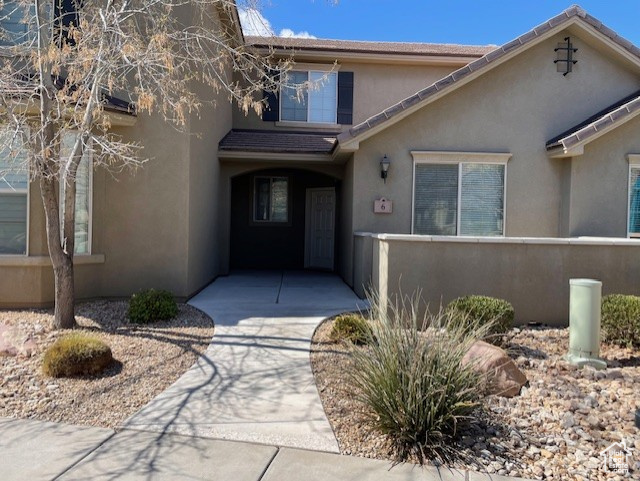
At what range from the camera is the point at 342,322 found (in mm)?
7289

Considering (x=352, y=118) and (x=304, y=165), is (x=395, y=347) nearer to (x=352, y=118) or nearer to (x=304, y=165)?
(x=304, y=165)

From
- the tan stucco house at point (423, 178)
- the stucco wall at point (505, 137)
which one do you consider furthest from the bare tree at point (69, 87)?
the stucco wall at point (505, 137)

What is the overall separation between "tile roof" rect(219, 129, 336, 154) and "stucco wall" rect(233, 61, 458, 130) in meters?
1.07

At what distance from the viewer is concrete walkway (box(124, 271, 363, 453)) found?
4633 millimetres

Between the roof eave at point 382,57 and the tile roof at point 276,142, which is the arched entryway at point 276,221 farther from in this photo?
the roof eave at point 382,57

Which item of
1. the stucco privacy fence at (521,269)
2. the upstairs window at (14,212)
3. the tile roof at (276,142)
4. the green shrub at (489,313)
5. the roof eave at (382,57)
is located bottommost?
the green shrub at (489,313)

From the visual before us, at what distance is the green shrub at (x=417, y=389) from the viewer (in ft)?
14.0

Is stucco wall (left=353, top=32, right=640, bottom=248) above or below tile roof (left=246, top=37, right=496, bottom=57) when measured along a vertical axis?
below

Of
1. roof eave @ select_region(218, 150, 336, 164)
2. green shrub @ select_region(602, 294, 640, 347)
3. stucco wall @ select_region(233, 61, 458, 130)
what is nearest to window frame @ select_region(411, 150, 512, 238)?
roof eave @ select_region(218, 150, 336, 164)

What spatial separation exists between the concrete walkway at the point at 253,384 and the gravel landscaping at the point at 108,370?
0.24m

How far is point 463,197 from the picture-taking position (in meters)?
11.2

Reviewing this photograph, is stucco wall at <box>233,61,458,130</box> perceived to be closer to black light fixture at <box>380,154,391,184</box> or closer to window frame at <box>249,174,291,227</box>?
window frame at <box>249,174,291,227</box>

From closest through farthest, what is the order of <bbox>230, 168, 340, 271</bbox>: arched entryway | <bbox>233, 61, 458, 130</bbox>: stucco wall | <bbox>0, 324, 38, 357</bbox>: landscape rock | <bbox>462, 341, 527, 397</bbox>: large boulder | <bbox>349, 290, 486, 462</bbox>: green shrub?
1. <bbox>349, 290, 486, 462</bbox>: green shrub
2. <bbox>462, 341, 527, 397</bbox>: large boulder
3. <bbox>0, 324, 38, 357</bbox>: landscape rock
4. <bbox>233, 61, 458, 130</bbox>: stucco wall
5. <bbox>230, 168, 340, 271</bbox>: arched entryway

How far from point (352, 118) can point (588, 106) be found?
624 centimetres
